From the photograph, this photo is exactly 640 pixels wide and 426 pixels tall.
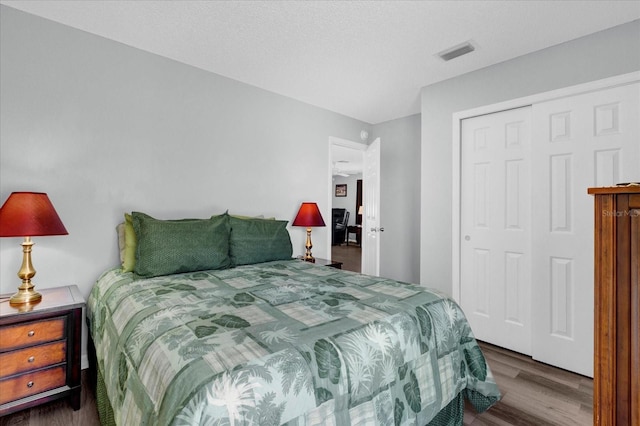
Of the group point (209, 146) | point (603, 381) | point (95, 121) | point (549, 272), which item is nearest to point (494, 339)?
point (549, 272)

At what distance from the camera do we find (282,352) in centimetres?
98

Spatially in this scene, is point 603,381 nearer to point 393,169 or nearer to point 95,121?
point 95,121

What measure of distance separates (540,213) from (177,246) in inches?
113

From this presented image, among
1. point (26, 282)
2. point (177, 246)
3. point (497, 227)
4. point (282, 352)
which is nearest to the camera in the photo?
point (282, 352)

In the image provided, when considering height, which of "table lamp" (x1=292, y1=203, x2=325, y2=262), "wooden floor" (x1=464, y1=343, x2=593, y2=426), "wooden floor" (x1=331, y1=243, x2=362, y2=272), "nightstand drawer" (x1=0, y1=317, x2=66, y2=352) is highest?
"table lamp" (x1=292, y1=203, x2=325, y2=262)

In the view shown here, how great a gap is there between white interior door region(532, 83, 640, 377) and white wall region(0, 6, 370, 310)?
2.57 m

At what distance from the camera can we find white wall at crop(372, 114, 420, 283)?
3953mm

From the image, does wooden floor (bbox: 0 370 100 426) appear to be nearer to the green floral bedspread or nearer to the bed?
the bed

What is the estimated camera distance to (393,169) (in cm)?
424

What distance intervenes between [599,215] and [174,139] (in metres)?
2.80

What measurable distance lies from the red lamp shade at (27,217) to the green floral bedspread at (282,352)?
0.50m

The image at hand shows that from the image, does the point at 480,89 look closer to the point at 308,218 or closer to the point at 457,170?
the point at 457,170

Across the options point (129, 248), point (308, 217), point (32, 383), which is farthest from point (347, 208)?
point (32, 383)

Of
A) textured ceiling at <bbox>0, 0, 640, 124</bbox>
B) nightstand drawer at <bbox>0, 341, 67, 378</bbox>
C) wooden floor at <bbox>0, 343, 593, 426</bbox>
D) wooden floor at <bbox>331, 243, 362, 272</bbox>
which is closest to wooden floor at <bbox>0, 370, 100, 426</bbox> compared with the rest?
wooden floor at <bbox>0, 343, 593, 426</bbox>
